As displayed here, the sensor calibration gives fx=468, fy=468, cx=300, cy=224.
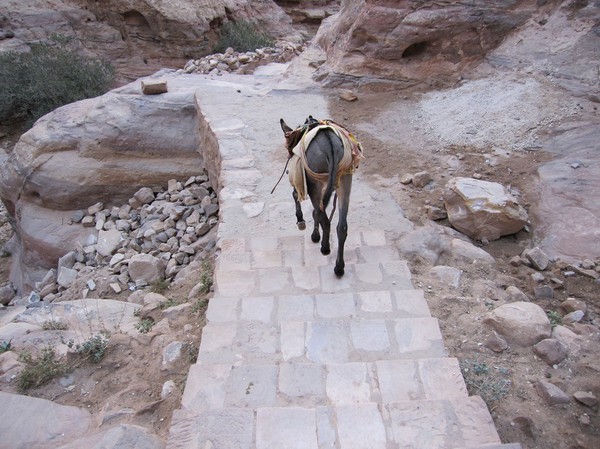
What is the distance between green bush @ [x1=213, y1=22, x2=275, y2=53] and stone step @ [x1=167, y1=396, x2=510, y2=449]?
560 inches

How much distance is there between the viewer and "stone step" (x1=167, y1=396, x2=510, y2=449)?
2.41 meters

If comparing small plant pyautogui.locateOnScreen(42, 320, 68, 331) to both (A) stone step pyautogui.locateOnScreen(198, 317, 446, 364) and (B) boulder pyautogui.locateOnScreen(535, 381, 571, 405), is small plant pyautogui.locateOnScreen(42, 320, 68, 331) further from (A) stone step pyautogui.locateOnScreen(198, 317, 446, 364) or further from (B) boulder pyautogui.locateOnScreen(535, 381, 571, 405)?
(B) boulder pyautogui.locateOnScreen(535, 381, 571, 405)

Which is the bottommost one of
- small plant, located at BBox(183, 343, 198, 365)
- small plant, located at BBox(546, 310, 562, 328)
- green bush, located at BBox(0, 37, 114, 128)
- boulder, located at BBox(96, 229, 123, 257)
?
boulder, located at BBox(96, 229, 123, 257)

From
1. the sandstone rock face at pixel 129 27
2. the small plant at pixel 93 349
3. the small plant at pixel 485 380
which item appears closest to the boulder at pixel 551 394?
the small plant at pixel 485 380

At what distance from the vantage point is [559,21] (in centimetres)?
707

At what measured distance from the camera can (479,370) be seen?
116 inches

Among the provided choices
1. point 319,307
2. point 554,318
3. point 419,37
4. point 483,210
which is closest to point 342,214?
point 319,307

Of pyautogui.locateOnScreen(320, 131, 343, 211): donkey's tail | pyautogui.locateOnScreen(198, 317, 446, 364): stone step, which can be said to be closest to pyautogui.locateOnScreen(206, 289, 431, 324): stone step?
pyautogui.locateOnScreen(198, 317, 446, 364): stone step

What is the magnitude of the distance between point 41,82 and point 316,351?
41.0 feet

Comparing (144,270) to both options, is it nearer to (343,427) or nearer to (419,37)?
(343,427)

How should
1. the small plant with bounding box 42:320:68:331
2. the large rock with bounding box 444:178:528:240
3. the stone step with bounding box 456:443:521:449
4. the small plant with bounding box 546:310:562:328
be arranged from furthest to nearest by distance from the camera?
the large rock with bounding box 444:178:528:240, the small plant with bounding box 42:320:68:331, the small plant with bounding box 546:310:562:328, the stone step with bounding box 456:443:521:449

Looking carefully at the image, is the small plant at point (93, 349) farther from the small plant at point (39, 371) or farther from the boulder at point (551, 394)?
the boulder at point (551, 394)

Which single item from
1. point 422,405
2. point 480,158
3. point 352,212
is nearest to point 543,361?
point 422,405

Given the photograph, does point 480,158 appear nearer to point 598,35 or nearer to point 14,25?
point 598,35
